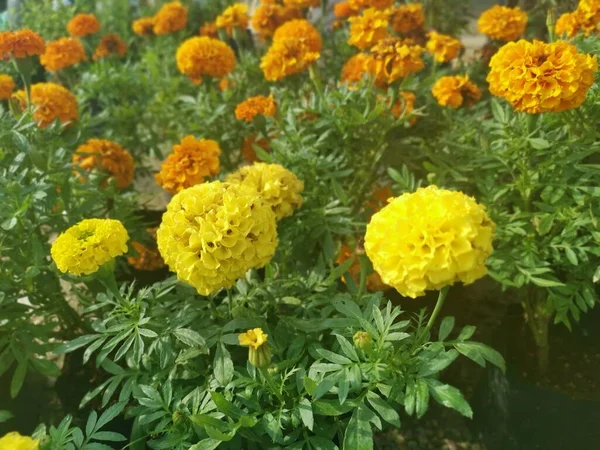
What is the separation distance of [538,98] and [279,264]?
787mm

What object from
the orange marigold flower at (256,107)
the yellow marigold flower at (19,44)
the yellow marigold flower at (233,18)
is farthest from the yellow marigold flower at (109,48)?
the orange marigold flower at (256,107)

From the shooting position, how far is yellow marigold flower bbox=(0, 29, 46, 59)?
165 centimetres

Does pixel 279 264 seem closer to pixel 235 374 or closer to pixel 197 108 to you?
pixel 235 374

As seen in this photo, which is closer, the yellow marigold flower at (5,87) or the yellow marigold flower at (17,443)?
the yellow marigold flower at (17,443)

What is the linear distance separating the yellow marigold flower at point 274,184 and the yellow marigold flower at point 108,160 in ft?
2.47

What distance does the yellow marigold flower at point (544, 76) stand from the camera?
118 cm

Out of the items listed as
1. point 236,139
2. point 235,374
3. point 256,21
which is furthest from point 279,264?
point 256,21

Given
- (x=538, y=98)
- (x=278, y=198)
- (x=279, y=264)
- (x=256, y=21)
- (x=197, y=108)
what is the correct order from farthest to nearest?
(x=256, y=21) → (x=197, y=108) → (x=279, y=264) → (x=278, y=198) → (x=538, y=98)

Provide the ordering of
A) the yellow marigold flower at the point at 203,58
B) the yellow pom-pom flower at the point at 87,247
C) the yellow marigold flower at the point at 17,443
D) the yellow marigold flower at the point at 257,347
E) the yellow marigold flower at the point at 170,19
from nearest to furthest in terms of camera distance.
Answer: the yellow marigold flower at the point at 17,443 < the yellow marigold flower at the point at 257,347 < the yellow pom-pom flower at the point at 87,247 < the yellow marigold flower at the point at 203,58 < the yellow marigold flower at the point at 170,19

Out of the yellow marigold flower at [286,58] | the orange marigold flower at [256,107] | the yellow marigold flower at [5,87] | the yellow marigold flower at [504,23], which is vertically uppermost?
the yellow marigold flower at [5,87]

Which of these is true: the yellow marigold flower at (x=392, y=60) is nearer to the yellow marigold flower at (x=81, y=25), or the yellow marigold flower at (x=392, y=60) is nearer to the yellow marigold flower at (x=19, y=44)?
the yellow marigold flower at (x=19, y=44)

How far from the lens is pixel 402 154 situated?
1885mm

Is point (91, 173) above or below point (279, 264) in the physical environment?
above

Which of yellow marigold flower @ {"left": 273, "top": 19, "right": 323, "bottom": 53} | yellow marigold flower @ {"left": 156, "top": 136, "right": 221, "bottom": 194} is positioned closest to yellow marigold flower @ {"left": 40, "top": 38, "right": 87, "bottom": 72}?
yellow marigold flower @ {"left": 273, "top": 19, "right": 323, "bottom": 53}
